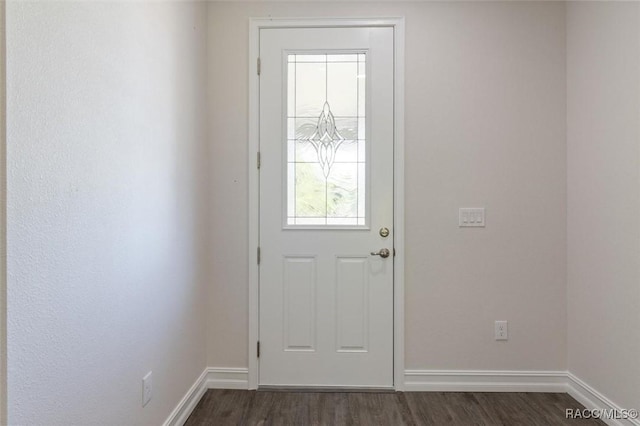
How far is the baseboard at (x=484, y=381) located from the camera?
2369 millimetres

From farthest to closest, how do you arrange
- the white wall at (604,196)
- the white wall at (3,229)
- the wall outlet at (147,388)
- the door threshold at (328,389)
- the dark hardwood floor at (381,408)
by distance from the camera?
the door threshold at (328,389), the dark hardwood floor at (381,408), the white wall at (604,196), the wall outlet at (147,388), the white wall at (3,229)

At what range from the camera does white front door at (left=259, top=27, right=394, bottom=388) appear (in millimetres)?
2387

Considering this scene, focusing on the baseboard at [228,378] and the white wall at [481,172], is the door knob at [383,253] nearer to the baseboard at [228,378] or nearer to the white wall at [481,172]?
the white wall at [481,172]

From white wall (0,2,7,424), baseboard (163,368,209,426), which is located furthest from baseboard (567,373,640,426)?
white wall (0,2,7,424)

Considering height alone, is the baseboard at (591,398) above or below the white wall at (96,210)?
below

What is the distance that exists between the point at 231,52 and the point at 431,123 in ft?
4.52

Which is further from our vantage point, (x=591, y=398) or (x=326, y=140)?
(x=326, y=140)

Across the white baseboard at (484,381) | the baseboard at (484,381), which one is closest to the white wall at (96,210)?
the white baseboard at (484,381)

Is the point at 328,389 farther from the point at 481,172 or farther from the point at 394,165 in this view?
the point at 481,172

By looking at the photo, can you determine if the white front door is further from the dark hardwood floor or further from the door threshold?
the dark hardwood floor

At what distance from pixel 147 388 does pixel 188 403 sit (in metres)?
0.55

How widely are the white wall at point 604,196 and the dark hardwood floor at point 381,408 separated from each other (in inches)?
14.8

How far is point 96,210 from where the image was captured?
1257 mm

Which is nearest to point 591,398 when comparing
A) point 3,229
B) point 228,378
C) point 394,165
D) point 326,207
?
point 394,165
